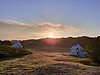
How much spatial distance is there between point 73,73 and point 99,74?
1.56 meters

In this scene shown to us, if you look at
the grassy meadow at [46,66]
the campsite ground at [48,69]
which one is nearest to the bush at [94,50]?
the grassy meadow at [46,66]

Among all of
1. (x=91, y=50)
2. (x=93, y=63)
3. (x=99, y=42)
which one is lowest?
(x=93, y=63)

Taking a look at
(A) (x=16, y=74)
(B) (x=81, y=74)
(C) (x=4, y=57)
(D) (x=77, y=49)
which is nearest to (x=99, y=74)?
(B) (x=81, y=74)

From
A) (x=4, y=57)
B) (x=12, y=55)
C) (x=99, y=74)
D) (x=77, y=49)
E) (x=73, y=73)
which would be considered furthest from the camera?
(x=77, y=49)

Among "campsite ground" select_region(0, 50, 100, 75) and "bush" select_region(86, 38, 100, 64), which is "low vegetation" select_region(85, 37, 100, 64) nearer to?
"bush" select_region(86, 38, 100, 64)

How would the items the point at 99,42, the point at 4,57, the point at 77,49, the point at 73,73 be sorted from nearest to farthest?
the point at 73,73 → the point at 99,42 → the point at 4,57 → the point at 77,49

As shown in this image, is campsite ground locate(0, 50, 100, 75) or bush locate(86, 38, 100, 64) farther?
bush locate(86, 38, 100, 64)

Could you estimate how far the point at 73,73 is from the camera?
23.6 feet

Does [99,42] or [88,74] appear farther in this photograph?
[99,42]

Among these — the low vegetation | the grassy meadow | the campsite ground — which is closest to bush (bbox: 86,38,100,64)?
the low vegetation

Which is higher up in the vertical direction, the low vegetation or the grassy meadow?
the low vegetation

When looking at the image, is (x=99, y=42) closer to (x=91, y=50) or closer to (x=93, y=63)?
(x=91, y=50)

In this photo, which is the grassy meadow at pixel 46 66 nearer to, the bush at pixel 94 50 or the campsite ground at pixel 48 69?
the campsite ground at pixel 48 69

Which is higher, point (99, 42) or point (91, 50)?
point (99, 42)
